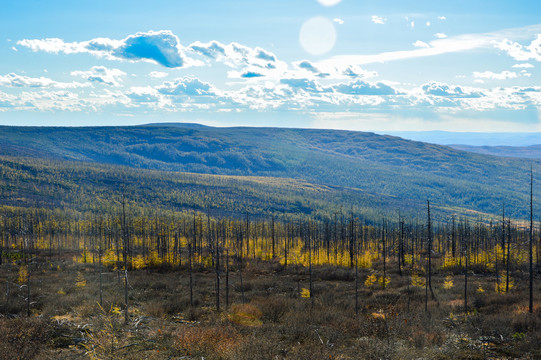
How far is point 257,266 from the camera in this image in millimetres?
74562

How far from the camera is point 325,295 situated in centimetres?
3912

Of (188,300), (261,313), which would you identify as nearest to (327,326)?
(261,313)

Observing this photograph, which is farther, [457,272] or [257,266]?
[257,266]

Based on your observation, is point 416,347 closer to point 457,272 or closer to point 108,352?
point 108,352

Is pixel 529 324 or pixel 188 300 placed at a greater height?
pixel 529 324

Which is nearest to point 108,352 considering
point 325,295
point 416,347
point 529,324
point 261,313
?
point 261,313

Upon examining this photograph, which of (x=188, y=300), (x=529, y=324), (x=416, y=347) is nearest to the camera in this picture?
(x=416, y=347)

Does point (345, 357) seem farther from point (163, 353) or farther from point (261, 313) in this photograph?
point (261, 313)

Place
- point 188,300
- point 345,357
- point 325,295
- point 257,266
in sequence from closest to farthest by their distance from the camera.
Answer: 1. point 345,357
2. point 188,300
3. point 325,295
4. point 257,266

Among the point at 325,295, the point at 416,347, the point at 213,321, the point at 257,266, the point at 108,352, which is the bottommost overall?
the point at 257,266

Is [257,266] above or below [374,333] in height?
below

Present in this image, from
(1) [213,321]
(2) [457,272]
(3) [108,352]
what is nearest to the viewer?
(3) [108,352]

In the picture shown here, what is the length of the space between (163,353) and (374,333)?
11.2 metres

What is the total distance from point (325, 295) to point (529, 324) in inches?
836
